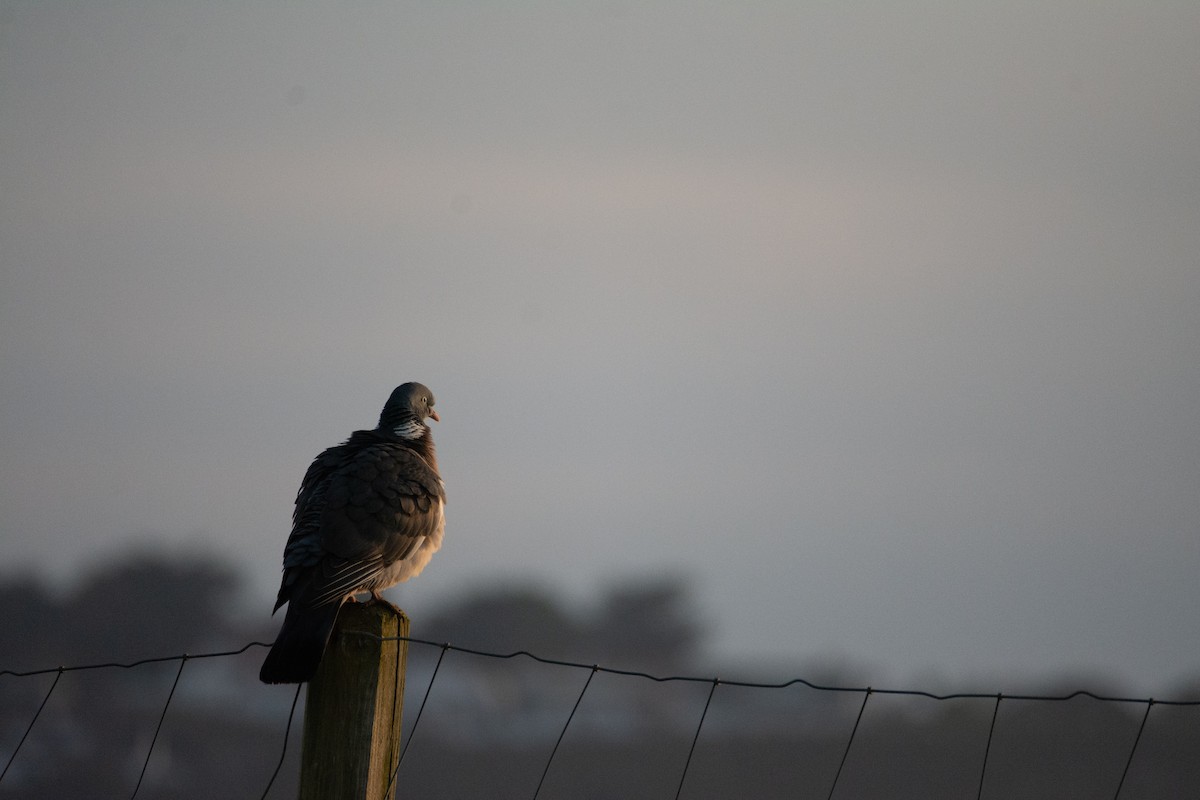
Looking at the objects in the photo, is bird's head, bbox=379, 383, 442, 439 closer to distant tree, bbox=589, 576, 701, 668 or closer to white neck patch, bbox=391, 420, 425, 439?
white neck patch, bbox=391, 420, 425, 439

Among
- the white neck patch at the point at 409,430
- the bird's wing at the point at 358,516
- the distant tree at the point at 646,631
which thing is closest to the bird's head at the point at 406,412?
the white neck patch at the point at 409,430

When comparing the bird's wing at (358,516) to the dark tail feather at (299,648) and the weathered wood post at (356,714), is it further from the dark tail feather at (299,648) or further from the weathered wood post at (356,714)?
the weathered wood post at (356,714)

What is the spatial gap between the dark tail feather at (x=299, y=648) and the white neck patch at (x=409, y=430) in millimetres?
2812

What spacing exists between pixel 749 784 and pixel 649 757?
5034 mm

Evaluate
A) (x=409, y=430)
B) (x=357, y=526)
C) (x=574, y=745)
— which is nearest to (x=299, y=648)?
(x=357, y=526)

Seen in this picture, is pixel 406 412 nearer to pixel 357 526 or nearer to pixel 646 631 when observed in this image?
pixel 357 526

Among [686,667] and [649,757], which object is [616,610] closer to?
[686,667]

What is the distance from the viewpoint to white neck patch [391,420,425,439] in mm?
7188

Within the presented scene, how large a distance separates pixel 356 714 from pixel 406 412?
3600 millimetres

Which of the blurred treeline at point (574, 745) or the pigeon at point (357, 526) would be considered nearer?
the pigeon at point (357, 526)

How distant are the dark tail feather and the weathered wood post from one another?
40mm

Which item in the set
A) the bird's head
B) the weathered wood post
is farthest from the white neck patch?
the weathered wood post

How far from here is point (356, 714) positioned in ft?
12.6

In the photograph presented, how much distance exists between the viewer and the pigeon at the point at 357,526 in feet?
15.6
